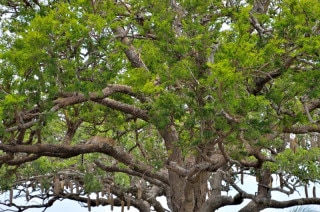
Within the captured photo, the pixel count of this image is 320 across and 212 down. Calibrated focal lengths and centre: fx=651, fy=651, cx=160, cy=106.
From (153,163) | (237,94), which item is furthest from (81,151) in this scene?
(237,94)

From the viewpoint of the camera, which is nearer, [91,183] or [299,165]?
[299,165]

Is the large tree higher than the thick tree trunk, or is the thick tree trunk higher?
the large tree

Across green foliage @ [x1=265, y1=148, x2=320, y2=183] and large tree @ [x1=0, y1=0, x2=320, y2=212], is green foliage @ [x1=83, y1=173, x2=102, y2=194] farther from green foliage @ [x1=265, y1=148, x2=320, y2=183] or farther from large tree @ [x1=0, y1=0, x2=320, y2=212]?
green foliage @ [x1=265, y1=148, x2=320, y2=183]

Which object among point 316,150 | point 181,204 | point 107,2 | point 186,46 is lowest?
point 181,204

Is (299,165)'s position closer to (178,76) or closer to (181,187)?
(181,187)

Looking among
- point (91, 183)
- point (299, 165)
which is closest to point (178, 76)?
point (299, 165)

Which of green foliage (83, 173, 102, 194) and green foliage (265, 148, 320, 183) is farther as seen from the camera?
green foliage (83, 173, 102, 194)

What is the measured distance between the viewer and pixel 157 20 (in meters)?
9.50

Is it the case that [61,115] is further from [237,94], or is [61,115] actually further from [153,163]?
[237,94]

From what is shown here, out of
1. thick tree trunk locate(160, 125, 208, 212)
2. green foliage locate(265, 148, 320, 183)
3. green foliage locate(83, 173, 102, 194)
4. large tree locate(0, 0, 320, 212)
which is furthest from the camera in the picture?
green foliage locate(83, 173, 102, 194)

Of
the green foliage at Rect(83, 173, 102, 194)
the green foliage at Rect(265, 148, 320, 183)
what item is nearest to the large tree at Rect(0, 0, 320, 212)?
the green foliage at Rect(265, 148, 320, 183)

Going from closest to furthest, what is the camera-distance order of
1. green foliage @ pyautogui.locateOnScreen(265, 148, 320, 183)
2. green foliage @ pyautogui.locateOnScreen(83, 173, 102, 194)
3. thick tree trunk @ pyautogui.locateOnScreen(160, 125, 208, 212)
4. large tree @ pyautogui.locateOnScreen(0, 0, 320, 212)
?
large tree @ pyautogui.locateOnScreen(0, 0, 320, 212) < green foliage @ pyautogui.locateOnScreen(265, 148, 320, 183) < thick tree trunk @ pyautogui.locateOnScreen(160, 125, 208, 212) < green foliage @ pyautogui.locateOnScreen(83, 173, 102, 194)

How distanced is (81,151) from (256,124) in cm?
355

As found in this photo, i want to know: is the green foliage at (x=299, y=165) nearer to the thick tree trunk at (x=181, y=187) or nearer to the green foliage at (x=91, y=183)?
the thick tree trunk at (x=181, y=187)
